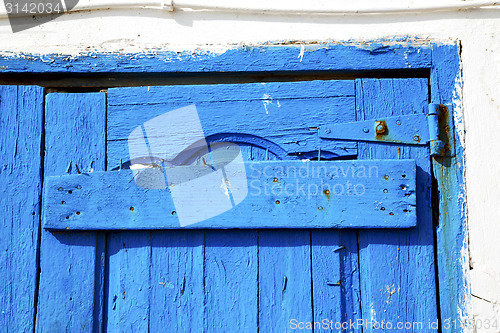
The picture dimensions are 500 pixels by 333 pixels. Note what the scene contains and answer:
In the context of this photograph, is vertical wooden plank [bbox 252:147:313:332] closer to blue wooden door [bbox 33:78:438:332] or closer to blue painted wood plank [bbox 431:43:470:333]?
blue wooden door [bbox 33:78:438:332]

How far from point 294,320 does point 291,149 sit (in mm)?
463

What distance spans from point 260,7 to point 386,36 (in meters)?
0.38

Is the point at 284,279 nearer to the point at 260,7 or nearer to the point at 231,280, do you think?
the point at 231,280

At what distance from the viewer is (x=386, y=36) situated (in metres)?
1.21

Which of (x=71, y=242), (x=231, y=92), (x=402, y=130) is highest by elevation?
(x=231, y=92)

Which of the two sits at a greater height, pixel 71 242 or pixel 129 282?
pixel 71 242

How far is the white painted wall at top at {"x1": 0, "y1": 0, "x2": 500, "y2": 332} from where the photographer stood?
1120mm

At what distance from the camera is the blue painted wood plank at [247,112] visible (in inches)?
45.8

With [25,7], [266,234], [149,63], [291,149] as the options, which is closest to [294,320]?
[266,234]

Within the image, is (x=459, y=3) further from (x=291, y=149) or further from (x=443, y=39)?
(x=291, y=149)

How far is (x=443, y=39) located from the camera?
1198mm

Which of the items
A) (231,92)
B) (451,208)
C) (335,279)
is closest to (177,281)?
(335,279)

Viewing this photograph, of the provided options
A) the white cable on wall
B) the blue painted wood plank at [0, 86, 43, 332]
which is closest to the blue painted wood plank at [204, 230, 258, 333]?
the blue painted wood plank at [0, 86, 43, 332]

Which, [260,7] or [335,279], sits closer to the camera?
[335,279]
